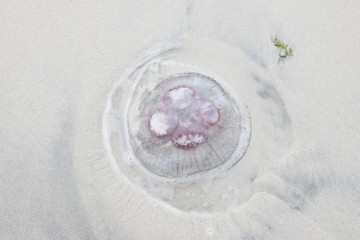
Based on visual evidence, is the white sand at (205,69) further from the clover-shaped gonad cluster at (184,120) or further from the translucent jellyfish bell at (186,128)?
the clover-shaped gonad cluster at (184,120)

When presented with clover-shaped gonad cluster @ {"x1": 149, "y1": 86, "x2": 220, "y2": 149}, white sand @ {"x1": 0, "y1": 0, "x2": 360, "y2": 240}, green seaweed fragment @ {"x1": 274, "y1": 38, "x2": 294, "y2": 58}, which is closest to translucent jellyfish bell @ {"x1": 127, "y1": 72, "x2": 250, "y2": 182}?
clover-shaped gonad cluster @ {"x1": 149, "y1": 86, "x2": 220, "y2": 149}

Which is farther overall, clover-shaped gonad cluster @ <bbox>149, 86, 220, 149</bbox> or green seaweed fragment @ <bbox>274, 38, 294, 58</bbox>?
green seaweed fragment @ <bbox>274, 38, 294, 58</bbox>

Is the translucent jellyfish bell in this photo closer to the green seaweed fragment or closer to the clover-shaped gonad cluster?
the clover-shaped gonad cluster

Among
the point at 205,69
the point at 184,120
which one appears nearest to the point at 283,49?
the point at 205,69

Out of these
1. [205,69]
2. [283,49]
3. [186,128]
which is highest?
[283,49]

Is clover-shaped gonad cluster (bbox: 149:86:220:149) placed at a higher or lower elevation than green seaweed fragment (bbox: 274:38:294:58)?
lower

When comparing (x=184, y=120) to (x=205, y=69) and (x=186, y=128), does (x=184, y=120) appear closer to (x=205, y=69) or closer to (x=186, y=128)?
(x=186, y=128)

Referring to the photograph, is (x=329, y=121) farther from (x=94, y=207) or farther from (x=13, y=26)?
(x=13, y=26)

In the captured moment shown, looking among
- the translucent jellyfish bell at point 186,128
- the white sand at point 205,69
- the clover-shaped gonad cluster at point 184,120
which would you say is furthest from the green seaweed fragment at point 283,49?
the clover-shaped gonad cluster at point 184,120
